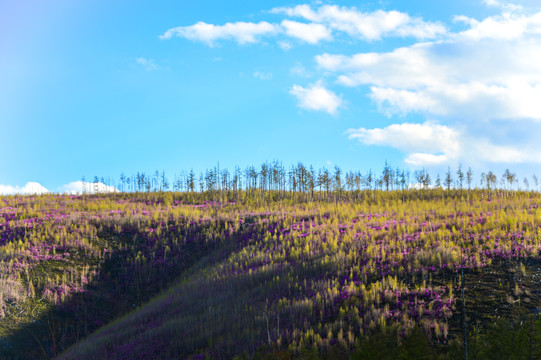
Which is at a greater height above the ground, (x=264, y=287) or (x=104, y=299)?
(x=264, y=287)

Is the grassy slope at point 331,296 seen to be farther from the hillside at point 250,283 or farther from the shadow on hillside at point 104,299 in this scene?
the shadow on hillside at point 104,299

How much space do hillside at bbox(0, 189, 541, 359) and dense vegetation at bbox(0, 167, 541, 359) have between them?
70mm

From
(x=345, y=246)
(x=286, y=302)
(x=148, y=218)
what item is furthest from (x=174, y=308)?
(x=148, y=218)

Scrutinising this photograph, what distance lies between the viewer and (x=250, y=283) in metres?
15.8

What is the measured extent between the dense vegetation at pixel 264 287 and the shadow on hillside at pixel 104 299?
0.08 m

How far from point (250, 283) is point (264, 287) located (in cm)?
129

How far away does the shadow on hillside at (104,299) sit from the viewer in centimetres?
1579

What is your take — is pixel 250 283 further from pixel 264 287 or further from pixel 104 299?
pixel 104 299

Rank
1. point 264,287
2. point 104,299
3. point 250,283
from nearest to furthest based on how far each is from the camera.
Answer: point 264,287 → point 250,283 → point 104,299

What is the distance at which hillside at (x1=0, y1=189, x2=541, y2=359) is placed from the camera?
1004 cm

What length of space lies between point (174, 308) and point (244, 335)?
5.97 meters

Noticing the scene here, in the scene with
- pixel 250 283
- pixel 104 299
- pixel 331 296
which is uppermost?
pixel 331 296

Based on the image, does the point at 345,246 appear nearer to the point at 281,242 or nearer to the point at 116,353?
the point at 281,242

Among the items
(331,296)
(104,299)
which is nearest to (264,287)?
(331,296)
